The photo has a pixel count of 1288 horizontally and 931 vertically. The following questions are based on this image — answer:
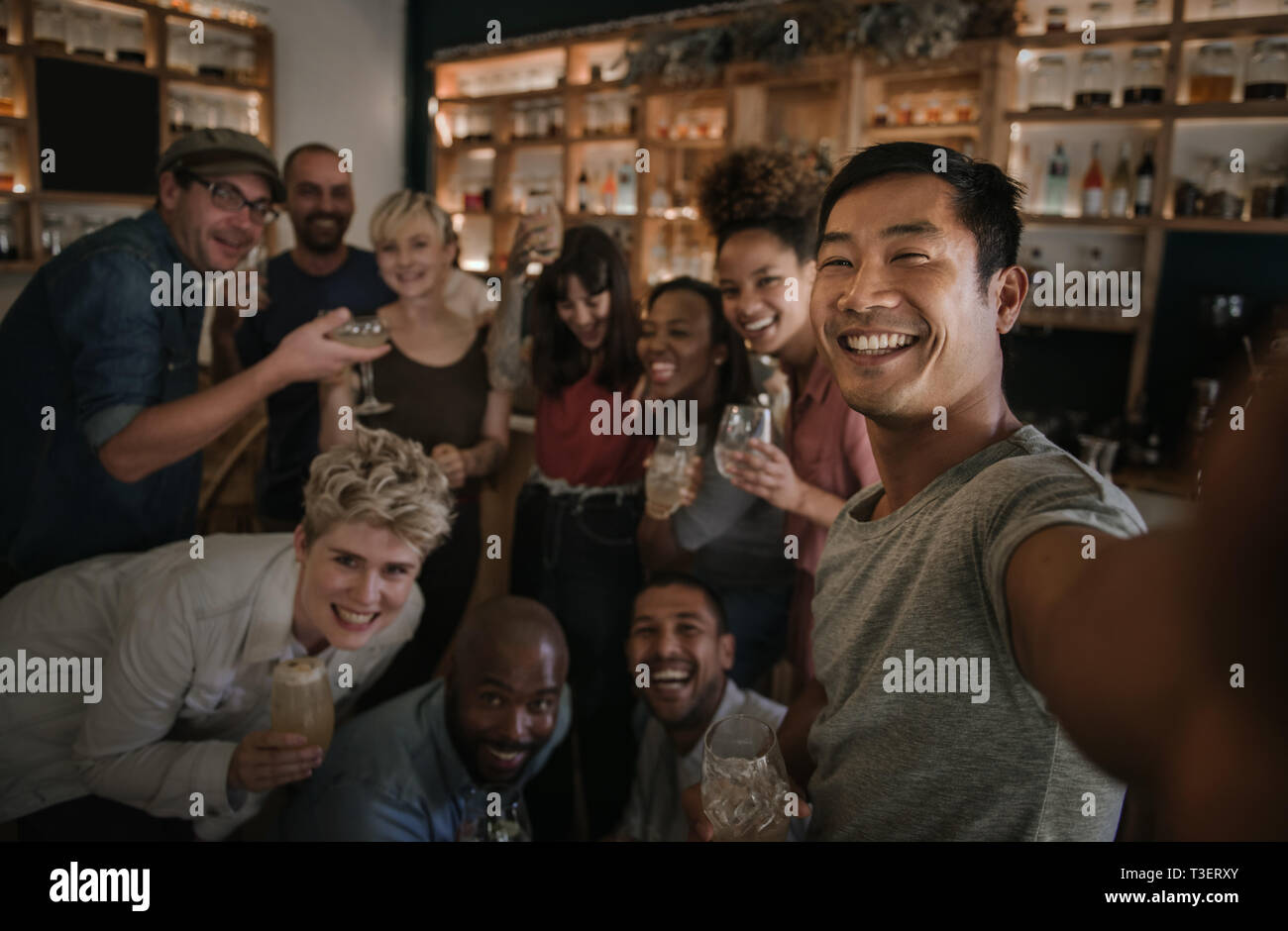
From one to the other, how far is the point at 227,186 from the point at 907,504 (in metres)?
1.60

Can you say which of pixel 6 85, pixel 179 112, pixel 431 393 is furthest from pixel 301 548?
pixel 179 112

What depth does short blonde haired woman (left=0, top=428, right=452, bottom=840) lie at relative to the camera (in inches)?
62.4

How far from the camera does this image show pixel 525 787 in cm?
216

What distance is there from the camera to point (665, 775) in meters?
2.03

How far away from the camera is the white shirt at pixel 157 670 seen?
1581 mm

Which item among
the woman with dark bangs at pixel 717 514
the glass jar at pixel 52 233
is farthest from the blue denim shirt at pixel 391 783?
the glass jar at pixel 52 233

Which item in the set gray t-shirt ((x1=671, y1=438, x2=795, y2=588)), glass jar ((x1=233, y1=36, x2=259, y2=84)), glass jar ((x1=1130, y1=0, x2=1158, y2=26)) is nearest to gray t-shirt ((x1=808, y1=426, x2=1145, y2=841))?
gray t-shirt ((x1=671, y1=438, x2=795, y2=588))

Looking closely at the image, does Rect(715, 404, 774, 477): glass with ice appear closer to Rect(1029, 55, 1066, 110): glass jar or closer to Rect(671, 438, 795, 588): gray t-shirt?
Rect(671, 438, 795, 588): gray t-shirt

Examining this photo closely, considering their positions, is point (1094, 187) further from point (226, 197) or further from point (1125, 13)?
point (226, 197)

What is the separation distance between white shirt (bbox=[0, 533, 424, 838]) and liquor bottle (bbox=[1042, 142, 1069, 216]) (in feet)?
11.4

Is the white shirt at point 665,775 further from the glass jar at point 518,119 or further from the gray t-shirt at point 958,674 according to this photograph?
the glass jar at point 518,119

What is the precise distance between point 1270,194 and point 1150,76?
69 cm
